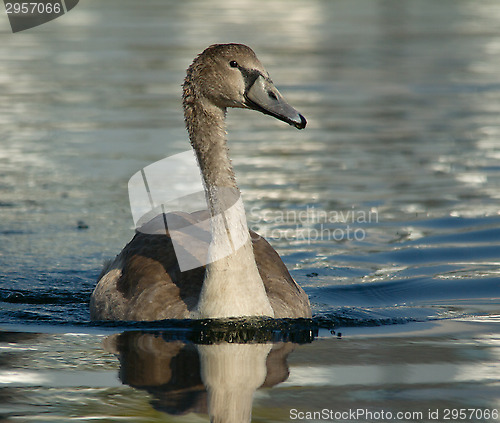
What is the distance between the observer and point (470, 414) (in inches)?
240

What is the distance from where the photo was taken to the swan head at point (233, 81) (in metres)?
7.82

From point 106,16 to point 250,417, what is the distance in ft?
124

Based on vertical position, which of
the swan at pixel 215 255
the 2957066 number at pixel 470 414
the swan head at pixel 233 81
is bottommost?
the 2957066 number at pixel 470 414

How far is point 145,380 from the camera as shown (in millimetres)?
6770

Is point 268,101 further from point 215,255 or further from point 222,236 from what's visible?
point 215,255

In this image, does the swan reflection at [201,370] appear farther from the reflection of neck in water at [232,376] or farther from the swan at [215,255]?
the swan at [215,255]

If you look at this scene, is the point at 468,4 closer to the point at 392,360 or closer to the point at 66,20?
the point at 66,20

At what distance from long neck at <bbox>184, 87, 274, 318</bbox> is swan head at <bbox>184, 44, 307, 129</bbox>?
138 mm

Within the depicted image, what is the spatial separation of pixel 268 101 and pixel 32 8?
36.9 m

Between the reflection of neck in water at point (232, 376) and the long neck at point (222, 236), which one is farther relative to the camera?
the long neck at point (222, 236)

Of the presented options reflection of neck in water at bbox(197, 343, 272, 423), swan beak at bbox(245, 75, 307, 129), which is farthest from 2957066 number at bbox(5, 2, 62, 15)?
reflection of neck in water at bbox(197, 343, 272, 423)

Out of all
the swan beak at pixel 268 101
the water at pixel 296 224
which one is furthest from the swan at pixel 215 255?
the water at pixel 296 224

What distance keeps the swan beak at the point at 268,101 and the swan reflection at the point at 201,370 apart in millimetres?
1921

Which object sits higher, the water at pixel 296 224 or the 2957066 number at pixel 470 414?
the water at pixel 296 224
